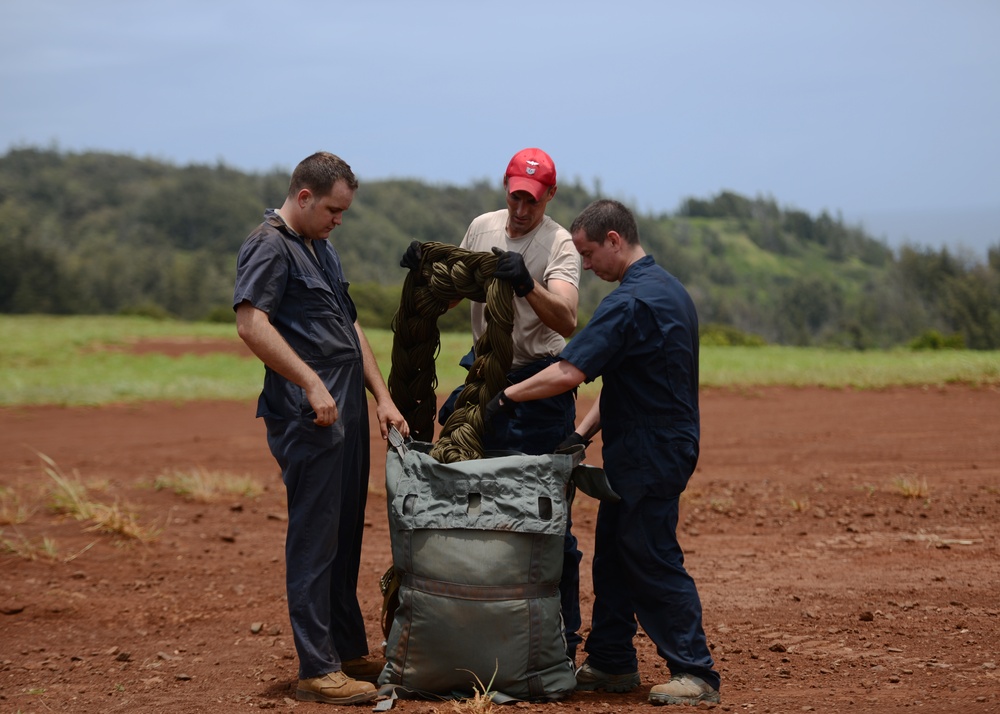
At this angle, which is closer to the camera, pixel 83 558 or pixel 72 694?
pixel 72 694

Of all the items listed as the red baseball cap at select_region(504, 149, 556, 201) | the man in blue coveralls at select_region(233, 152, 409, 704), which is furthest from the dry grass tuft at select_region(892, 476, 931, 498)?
the man in blue coveralls at select_region(233, 152, 409, 704)

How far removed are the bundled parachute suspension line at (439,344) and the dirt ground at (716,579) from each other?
1.12 metres

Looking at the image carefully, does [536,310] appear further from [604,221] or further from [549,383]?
[604,221]

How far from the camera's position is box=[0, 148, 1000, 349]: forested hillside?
4384cm

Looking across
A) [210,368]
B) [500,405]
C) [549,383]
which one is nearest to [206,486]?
[500,405]

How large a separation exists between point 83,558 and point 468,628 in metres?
3.95

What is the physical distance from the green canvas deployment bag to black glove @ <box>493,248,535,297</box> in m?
0.67

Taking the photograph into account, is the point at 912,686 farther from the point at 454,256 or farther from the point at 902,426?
the point at 902,426

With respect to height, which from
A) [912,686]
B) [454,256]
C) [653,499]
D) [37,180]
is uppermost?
[37,180]

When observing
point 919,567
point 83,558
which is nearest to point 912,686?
point 919,567

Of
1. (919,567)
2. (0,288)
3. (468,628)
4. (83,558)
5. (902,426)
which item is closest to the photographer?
(468,628)

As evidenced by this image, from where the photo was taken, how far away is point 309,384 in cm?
421

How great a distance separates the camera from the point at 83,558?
23.5 ft

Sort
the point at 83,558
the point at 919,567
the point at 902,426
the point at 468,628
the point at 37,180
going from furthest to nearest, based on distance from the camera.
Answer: the point at 37,180 → the point at 902,426 → the point at 83,558 → the point at 919,567 → the point at 468,628
